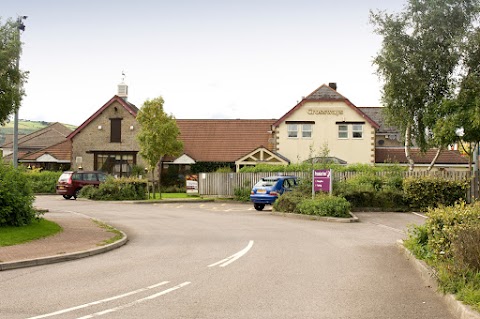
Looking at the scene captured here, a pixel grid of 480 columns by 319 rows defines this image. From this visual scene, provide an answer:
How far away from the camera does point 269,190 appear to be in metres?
28.8

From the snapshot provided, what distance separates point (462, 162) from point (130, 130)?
28.1m

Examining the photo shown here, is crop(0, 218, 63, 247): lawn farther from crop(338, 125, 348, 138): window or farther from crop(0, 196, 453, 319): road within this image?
crop(338, 125, 348, 138): window

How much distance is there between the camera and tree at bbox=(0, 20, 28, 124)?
20938 mm

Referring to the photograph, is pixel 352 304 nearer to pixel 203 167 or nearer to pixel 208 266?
pixel 208 266

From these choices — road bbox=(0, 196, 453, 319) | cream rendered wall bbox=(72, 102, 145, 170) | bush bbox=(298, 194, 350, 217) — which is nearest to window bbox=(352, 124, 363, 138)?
cream rendered wall bbox=(72, 102, 145, 170)

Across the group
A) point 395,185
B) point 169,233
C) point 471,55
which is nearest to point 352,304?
point 169,233

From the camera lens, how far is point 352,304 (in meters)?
8.34

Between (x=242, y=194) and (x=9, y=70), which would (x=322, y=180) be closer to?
(x=242, y=194)

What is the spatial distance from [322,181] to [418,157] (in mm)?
26138

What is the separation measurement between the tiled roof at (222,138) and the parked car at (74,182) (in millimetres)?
13409

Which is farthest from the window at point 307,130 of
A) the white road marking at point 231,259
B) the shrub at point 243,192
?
the white road marking at point 231,259

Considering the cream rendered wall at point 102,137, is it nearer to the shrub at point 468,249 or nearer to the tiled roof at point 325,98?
the tiled roof at point 325,98

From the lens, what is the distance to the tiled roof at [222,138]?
51469 mm

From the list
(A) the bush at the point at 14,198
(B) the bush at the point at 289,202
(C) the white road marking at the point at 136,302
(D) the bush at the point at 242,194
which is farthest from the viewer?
(D) the bush at the point at 242,194
